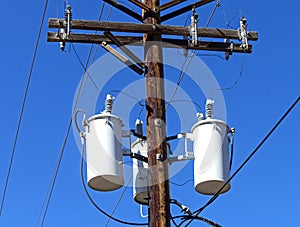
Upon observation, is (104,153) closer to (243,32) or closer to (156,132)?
(156,132)

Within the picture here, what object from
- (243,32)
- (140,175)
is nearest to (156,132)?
(140,175)

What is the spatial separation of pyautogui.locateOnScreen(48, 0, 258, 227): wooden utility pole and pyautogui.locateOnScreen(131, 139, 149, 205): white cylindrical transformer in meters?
0.18

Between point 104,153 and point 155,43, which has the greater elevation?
point 155,43

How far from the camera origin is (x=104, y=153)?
968 cm

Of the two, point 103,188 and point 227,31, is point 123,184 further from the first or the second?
point 227,31

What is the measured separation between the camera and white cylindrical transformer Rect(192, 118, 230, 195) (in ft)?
31.9

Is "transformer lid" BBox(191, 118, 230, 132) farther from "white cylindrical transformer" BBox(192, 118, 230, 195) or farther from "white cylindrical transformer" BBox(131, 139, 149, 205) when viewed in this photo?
"white cylindrical transformer" BBox(131, 139, 149, 205)

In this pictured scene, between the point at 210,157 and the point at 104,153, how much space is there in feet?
3.86

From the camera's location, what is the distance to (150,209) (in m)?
9.30

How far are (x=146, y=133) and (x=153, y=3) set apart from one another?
167cm

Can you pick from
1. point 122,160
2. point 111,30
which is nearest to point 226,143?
point 122,160

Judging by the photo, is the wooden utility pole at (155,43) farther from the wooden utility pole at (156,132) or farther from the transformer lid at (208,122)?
the transformer lid at (208,122)

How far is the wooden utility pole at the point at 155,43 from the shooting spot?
9.44 metres

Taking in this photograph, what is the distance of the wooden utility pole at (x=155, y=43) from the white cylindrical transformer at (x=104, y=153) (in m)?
0.39
